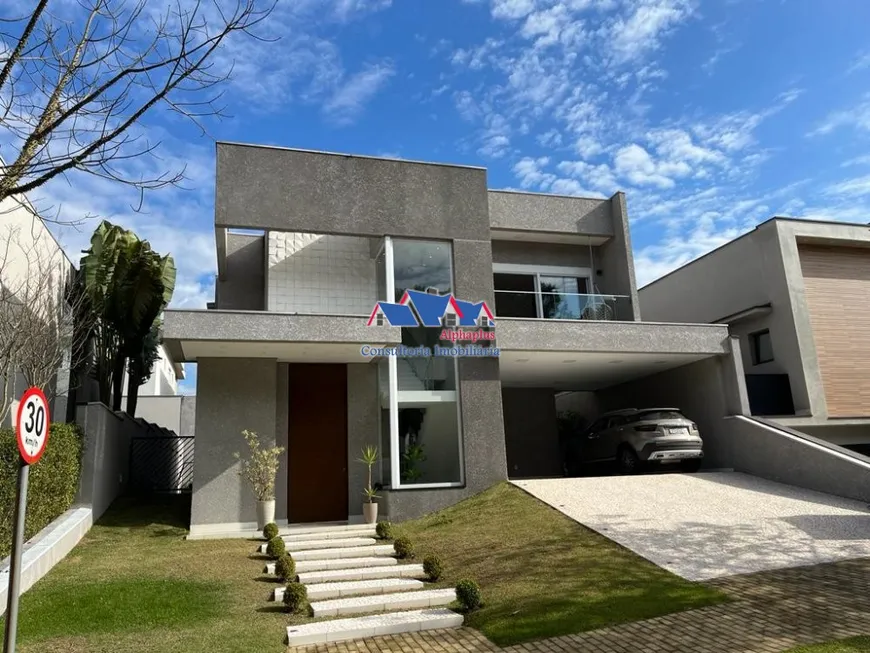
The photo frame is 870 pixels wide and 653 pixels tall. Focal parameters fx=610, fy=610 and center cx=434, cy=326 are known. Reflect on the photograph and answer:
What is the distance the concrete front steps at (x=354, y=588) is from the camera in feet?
25.4

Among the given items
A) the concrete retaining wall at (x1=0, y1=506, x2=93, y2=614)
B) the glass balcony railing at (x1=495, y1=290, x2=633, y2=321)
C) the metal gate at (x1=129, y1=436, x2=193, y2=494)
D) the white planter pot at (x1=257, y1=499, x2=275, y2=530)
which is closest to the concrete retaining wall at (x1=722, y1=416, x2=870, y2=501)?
the glass balcony railing at (x1=495, y1=290, x2=633, y2=321)

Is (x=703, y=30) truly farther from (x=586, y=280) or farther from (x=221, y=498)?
(x=221, y=498)

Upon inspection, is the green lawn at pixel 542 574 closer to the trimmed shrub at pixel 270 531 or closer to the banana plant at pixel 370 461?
the banana plant at pixel 370 461

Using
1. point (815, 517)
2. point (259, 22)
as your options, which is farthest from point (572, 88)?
point (815, 517)

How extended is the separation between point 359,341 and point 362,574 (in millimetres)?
4819

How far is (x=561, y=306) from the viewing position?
50.3ft

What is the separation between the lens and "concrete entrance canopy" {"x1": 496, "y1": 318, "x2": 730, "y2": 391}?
46.1 ft

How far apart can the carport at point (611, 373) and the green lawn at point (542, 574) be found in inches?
159

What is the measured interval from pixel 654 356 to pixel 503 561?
8.49 m

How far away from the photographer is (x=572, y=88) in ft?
31.4

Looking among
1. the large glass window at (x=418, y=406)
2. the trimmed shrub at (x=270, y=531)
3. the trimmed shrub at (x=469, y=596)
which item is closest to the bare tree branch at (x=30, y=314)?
the trimmed shrub at (x=270, y=531)

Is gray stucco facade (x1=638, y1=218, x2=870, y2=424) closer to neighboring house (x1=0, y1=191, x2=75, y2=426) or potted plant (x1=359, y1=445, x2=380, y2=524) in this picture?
potted plant (x1=359, y1=445, x2=380, y2=524)

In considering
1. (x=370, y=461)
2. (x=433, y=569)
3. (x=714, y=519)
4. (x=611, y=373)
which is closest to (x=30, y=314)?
(x=370, y=461)

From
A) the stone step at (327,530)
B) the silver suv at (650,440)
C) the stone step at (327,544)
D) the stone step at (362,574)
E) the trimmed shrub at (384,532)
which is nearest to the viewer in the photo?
the stone step at (362,574)
